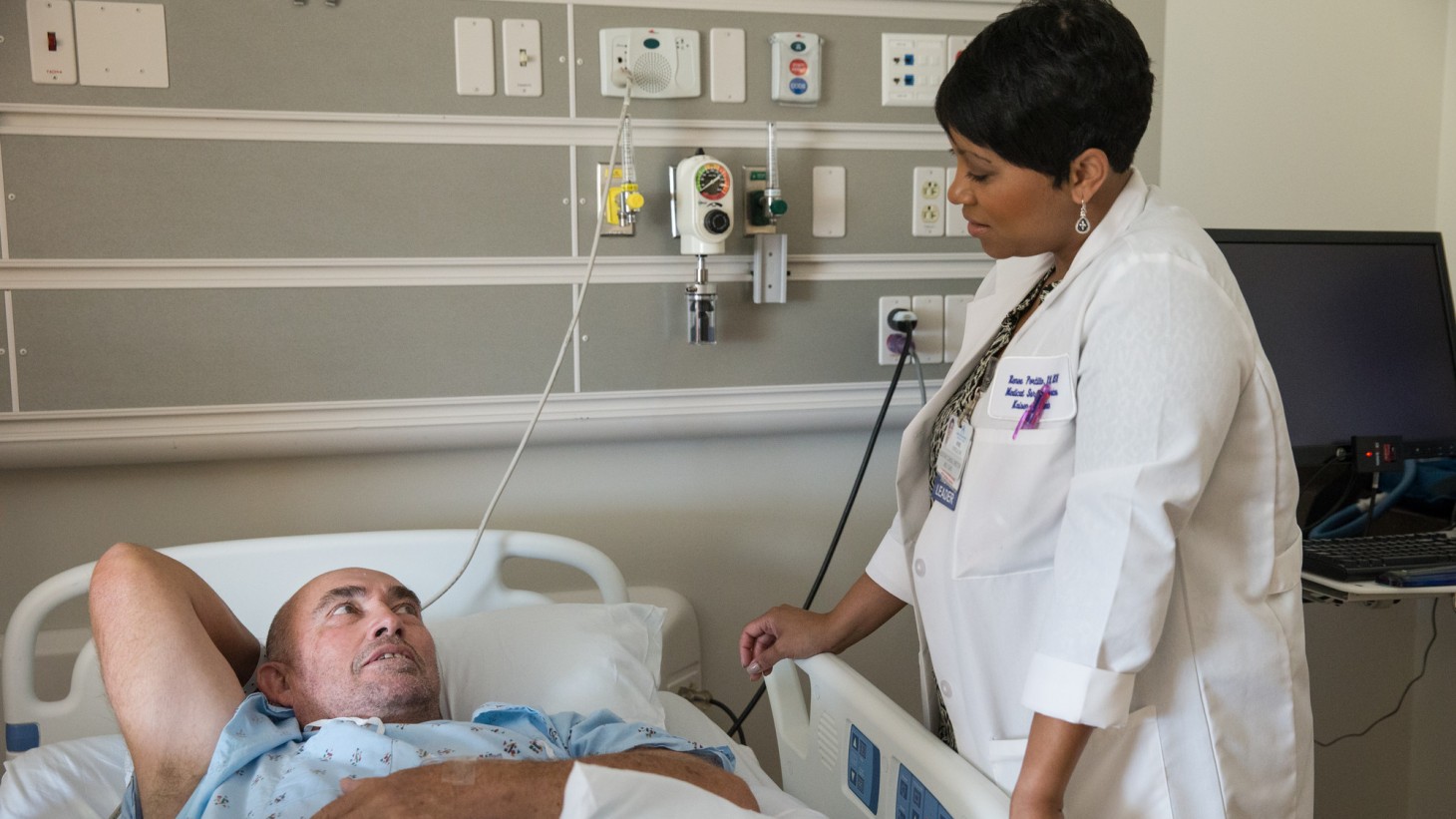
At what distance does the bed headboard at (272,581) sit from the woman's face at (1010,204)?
0.82 metres

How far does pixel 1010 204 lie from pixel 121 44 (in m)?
1.44

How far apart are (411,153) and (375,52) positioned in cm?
17

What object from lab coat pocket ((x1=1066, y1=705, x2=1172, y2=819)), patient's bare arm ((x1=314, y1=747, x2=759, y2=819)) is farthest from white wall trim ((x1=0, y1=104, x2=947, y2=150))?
lab coat pocket ((x1=1066, y1=705, x2=1172, y2=819))

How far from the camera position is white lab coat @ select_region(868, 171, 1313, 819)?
1102 mm

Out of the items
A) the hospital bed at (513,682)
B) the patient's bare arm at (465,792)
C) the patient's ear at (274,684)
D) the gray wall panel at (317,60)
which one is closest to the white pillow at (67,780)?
the hospital bed at (513,682)

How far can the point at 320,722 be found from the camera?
136cm

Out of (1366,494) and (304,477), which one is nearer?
(304,477)

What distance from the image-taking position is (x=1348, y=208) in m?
2.40

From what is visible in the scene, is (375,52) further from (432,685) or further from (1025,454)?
(1025,454)

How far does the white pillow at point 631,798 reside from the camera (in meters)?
0.97

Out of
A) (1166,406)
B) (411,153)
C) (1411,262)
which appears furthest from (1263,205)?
(411,153)

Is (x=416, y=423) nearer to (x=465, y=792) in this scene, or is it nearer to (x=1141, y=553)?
(x=465, y=792)

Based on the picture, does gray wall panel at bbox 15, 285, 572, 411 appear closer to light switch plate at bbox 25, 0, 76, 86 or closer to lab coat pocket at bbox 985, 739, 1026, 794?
light switch plate at bbox 25, 0, 76, 86

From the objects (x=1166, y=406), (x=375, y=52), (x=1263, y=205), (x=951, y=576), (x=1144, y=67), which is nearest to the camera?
(x=1166, y=406)
